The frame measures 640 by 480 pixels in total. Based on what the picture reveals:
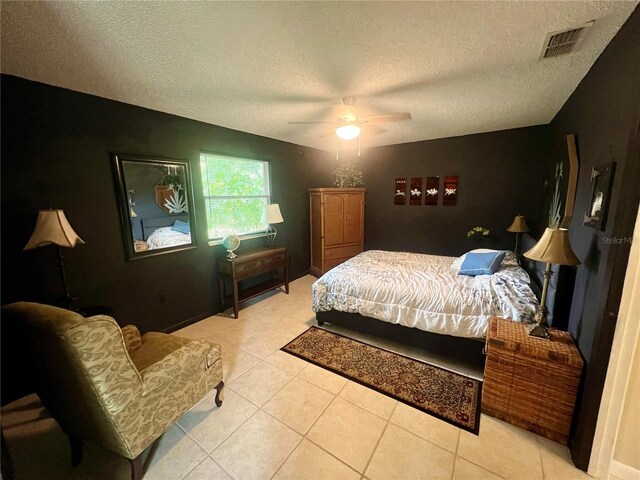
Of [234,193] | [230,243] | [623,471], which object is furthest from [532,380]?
[234,193]

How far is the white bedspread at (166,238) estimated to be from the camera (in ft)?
8.96

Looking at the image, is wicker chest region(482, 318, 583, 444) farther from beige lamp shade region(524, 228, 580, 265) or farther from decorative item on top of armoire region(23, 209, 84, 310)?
decorative item on top of armoire region(23, 209, 84, 310)

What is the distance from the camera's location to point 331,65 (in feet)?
5.89

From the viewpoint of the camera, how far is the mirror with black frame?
2.48 meters

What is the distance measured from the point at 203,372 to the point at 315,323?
1587 mm

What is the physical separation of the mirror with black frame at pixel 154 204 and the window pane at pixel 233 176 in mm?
317

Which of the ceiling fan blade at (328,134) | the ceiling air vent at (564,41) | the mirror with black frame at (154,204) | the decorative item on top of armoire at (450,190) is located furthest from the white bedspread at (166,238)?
the decorative item on top of armoire at (450,190)

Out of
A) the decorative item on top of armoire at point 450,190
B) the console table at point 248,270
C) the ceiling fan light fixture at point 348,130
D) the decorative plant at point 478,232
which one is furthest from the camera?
the decorative item on top of armoire at point 450,190

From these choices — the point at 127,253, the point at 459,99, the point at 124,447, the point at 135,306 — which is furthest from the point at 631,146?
the point at 135,306

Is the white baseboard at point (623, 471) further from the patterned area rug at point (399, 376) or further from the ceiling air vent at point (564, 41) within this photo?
the ceiling air vent at point (564, 41)

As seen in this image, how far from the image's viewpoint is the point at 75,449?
1.46m

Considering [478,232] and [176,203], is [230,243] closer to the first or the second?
[176,203]

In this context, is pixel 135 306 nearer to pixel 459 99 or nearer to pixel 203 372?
pixel 203 372

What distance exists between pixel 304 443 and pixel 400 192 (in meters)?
4.17
